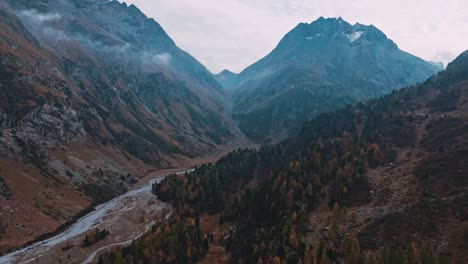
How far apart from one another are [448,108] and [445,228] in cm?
13116

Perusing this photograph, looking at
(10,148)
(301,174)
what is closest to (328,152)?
(301,174)

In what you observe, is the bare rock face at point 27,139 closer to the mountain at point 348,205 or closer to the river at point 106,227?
the river at point 106,227

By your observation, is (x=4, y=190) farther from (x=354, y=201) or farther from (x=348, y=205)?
(x=354, y=201)

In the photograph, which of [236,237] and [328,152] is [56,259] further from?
[328,152]

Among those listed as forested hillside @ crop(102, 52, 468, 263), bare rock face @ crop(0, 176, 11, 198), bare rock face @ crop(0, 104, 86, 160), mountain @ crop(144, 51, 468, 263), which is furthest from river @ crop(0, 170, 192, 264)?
bare rock face @ crop(0, 104, 86, 160)

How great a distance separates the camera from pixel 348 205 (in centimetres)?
11725

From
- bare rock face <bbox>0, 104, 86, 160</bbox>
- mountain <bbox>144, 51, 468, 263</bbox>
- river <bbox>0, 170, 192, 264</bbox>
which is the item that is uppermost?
mountain <bbox>144, 51, 468, 263</bbox>

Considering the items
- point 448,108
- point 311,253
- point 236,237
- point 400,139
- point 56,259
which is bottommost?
point 56,259

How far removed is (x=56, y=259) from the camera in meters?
105

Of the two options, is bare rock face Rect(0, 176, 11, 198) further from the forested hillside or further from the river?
the forested hillside

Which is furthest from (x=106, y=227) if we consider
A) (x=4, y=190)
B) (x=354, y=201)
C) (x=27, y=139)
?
(x=354, y=201)

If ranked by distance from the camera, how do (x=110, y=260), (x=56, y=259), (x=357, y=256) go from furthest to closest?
(x=56, y=259)
(x=110, y=260)
(x=357, y=256)

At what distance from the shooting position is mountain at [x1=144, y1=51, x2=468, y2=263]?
8525cm

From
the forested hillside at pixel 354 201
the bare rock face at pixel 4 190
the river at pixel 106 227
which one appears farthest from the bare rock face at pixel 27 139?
the forested hillside at pixel 354 201
